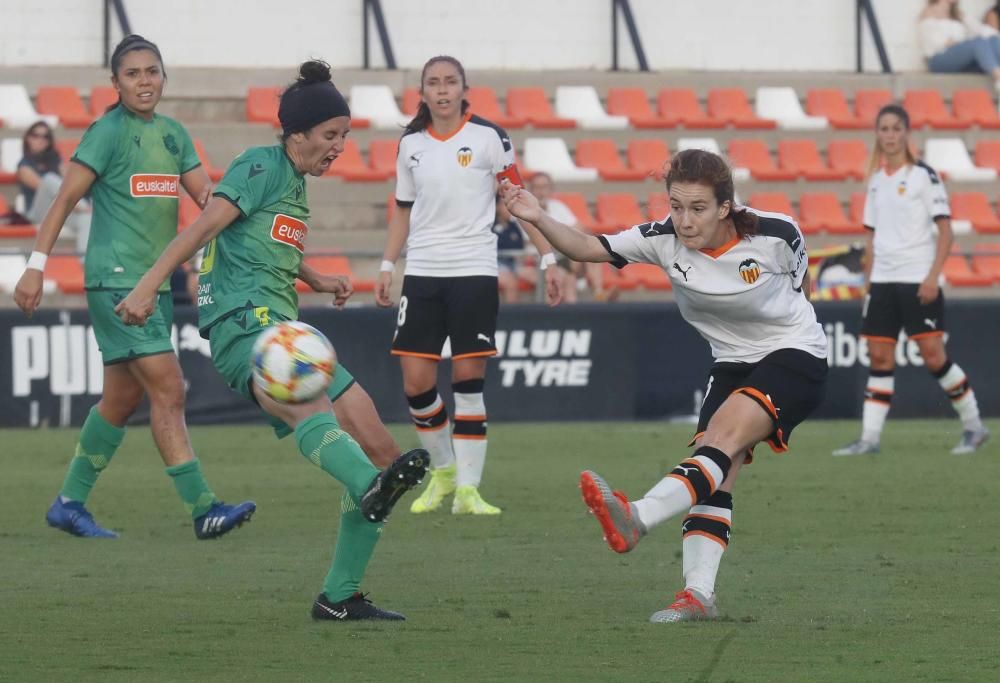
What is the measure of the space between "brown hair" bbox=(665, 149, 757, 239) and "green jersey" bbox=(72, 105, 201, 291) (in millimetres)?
3266

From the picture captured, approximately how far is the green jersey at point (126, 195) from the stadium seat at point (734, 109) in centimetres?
1406

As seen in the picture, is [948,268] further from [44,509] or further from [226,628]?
[226,628]

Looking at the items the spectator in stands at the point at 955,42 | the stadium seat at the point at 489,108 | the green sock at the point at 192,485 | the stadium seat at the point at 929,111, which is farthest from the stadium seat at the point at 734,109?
the green sock at the point at 192,485

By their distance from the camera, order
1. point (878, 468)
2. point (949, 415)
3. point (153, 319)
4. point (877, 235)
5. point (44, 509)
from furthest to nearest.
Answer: point (949, 415) < point (877, 235) < point (878, 468) < point (44, 509) < point (153, 319)

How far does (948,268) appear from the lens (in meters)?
21.1

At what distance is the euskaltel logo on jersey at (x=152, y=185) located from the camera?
8.84 metres

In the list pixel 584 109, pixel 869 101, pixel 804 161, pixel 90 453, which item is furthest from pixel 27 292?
pixel 869 101

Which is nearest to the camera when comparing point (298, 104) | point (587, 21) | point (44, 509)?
point (298, 104)

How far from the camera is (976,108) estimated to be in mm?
23531

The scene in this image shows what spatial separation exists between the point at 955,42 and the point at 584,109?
5.57 metres

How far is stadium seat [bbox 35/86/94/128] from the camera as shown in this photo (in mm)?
19828

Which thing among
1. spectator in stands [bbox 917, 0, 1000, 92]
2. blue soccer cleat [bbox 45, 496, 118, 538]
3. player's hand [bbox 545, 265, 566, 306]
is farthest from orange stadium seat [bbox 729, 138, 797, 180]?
blue soccer cleat [bbox 45, 496, 118, 538]

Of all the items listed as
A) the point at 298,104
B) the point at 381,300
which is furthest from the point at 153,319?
the point at 298,104

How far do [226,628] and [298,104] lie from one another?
6.23 ft
